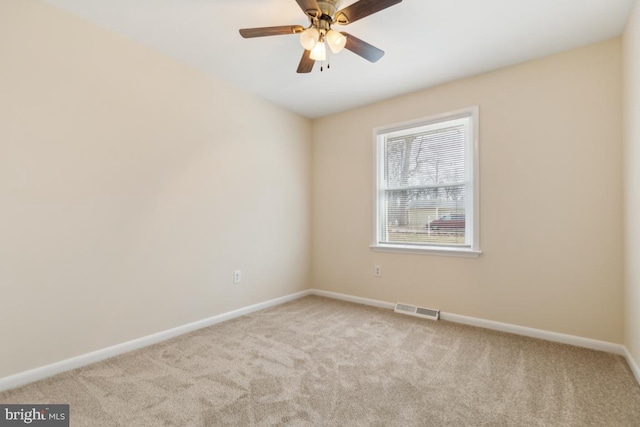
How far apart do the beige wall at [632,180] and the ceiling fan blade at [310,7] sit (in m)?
2.01

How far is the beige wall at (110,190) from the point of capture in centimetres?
183

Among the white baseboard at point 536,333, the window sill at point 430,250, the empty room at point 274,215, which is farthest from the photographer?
the window sill at point 430,250

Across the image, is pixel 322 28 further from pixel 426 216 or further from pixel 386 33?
pixel 426 216

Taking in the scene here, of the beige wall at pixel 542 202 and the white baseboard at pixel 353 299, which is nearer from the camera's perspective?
the beige wall at pixel 542 202

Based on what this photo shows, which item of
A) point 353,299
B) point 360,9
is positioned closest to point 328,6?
point 360,9

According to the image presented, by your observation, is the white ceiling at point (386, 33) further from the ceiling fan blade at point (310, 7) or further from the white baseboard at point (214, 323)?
the white baseboard at point (214, 323)

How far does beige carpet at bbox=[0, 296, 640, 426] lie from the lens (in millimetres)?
1529

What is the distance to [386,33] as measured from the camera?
222 cm

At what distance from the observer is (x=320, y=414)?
1546 millimetres

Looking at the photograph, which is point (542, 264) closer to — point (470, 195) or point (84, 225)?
point (470, 195)

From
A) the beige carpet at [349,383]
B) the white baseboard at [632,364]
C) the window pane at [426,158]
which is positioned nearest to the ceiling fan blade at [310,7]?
the window pane at [426,158]

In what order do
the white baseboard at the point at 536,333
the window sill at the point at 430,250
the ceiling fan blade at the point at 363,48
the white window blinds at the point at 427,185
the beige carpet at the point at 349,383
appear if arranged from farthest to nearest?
the white window blinds at the point at 427,185 → the window sill at the point at 430,250 → the white baseboard at the point at 536,333 → the ceiling fan blade at the point at 363,48 → the beige carpet at the point at 349,383

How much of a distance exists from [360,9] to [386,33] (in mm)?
649

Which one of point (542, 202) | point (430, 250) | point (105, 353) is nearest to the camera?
point (105, 353)
